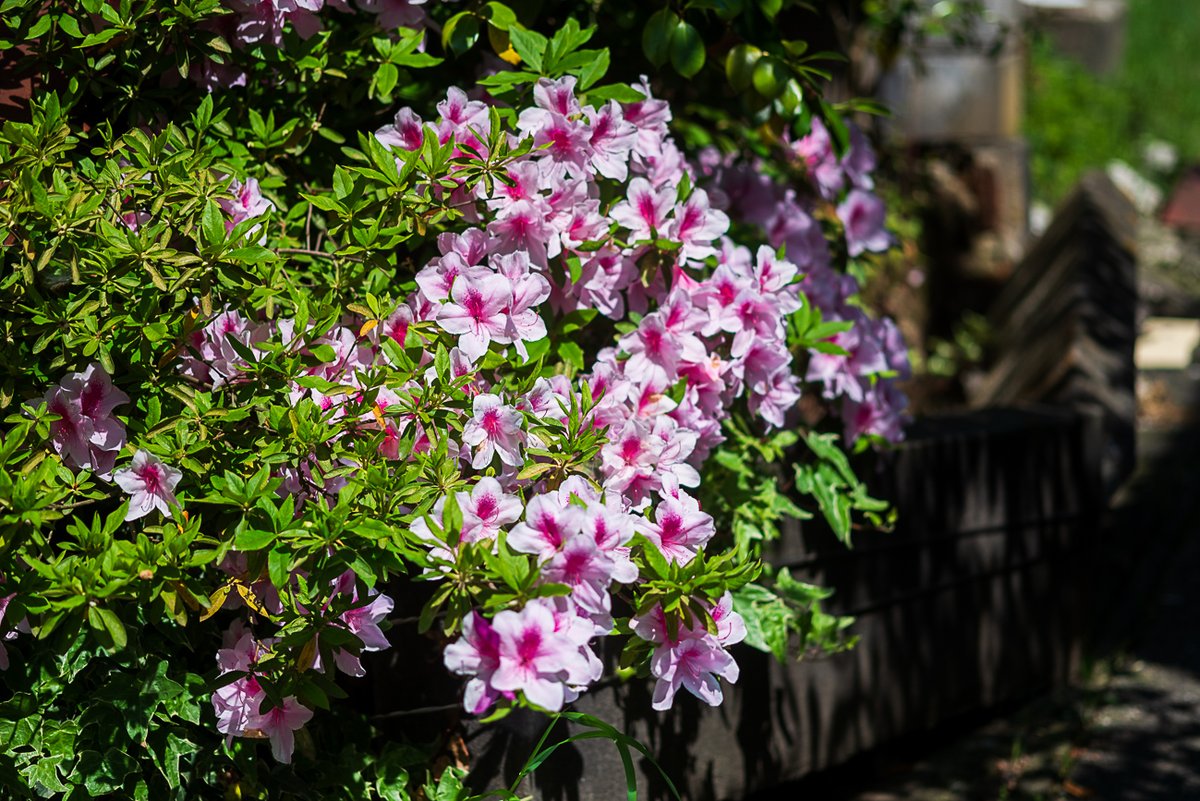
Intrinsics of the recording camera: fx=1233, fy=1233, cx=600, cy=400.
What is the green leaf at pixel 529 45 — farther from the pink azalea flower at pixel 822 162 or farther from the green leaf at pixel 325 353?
the pink azalea flower at pixel 822 162

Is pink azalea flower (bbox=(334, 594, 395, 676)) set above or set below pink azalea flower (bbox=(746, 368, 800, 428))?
below

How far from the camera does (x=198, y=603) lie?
1.72m

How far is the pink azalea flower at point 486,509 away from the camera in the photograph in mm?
1694

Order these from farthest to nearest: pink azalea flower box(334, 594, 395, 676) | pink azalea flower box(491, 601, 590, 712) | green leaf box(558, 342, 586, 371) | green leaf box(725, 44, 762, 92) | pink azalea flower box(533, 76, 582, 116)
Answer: green leaf box(725, 44, 762, 92), green leaf box(558, 342, 586, 371), pink azalea flower box(533, 76, 582, 116), pink azalea flower box(334, 594, 395, 676), pink azalea flower box(491, 601, 590, 712)

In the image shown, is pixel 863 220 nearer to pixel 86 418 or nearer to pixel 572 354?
pixel 572 354

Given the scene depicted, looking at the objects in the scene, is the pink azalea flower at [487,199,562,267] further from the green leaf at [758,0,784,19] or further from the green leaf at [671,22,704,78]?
the green leaf at [758,0,784,19]

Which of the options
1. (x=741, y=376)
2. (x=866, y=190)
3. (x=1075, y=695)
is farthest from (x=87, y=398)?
(x=1075, y=695)

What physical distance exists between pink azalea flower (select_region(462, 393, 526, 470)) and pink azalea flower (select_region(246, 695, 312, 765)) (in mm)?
458

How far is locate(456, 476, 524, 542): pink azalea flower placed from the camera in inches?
66.7

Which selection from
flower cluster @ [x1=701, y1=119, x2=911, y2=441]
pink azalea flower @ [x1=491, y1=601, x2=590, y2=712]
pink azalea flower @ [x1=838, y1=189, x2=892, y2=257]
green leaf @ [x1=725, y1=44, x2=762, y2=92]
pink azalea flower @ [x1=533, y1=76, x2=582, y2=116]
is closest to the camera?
pink azalea flower @ [x1=491, y1=601, x2=590, y2=712]

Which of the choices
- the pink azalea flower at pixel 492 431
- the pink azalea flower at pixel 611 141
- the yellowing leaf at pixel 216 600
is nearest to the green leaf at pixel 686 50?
the pink azalea flower at pixel 611 141

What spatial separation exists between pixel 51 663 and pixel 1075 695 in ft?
8.63

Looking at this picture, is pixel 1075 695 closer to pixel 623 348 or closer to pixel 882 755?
pixel 882 755

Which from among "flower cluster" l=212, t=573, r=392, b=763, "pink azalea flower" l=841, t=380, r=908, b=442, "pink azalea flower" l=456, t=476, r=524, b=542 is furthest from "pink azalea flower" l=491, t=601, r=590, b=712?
"pink azalea flower" l=841, t=380, r=908, b=442
